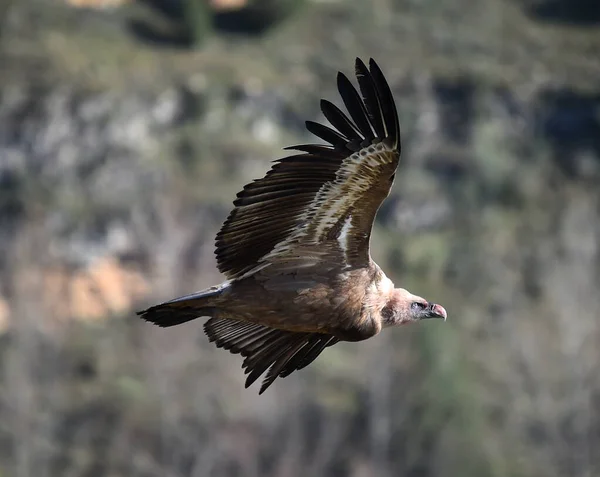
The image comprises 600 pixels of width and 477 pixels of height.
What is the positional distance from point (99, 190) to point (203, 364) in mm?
12295

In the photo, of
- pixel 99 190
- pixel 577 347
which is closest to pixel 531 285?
pixel 577 347

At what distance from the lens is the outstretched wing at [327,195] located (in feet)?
30.6

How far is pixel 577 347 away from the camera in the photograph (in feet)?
128

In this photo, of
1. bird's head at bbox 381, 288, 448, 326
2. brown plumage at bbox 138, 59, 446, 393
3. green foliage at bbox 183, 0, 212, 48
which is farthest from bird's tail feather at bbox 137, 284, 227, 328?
green foliage at bbox 183, 0, 212, 48

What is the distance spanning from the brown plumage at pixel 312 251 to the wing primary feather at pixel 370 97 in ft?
0.15

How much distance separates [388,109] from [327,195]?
82 centimetres

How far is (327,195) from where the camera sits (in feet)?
32.1

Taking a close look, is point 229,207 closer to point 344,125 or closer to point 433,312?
point 433,312

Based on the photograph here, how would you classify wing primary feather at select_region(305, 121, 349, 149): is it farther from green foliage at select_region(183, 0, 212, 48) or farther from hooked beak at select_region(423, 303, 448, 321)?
green foliage at select_region(183, 0, 212, 48)

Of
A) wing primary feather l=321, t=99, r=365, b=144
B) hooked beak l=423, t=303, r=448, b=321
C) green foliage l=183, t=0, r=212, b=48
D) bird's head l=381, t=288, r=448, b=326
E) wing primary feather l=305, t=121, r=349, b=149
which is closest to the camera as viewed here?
wing primary feather l=305, t=121, r=349, b=149

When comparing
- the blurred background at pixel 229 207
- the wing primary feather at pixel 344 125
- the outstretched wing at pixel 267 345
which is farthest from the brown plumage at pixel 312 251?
the blurred background at pixel 229 207

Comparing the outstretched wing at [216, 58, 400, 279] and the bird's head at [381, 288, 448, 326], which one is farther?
the bird's head at [381, 288, 448, 326]

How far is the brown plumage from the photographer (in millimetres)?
9578

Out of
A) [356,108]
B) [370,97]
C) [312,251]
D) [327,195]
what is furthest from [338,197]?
[370,97]
